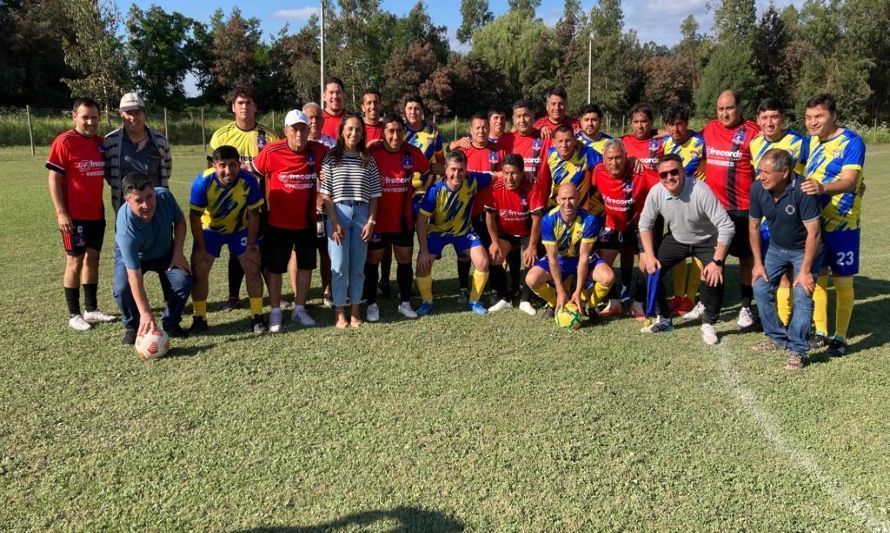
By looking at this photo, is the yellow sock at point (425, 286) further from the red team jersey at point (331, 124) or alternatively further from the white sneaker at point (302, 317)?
the red team jersey at point (331, 124)

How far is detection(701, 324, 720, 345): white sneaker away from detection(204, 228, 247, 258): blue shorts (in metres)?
4.09

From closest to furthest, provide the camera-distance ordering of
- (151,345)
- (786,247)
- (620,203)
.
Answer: (151,345) < (786,247) < (620,203)

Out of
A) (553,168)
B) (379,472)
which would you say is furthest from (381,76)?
(379,472)

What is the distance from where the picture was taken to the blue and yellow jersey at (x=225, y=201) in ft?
17.0

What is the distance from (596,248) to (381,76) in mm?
44166

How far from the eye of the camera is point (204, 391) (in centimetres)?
405

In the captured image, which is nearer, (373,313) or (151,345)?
(151,345)

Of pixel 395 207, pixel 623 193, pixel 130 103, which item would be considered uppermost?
pixel 130 103

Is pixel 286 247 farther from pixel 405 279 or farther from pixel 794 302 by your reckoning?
pixel 794 302

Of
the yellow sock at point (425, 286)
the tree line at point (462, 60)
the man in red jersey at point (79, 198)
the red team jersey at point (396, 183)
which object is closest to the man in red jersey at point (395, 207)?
the red team jersey at point (396, 183)

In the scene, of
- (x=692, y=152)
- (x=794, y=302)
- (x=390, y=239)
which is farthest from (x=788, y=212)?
(x=390, y=239)

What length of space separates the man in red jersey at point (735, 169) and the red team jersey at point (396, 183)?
2.76 meters

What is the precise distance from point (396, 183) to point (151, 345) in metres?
2.51

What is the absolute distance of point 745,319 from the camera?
5391 mm
